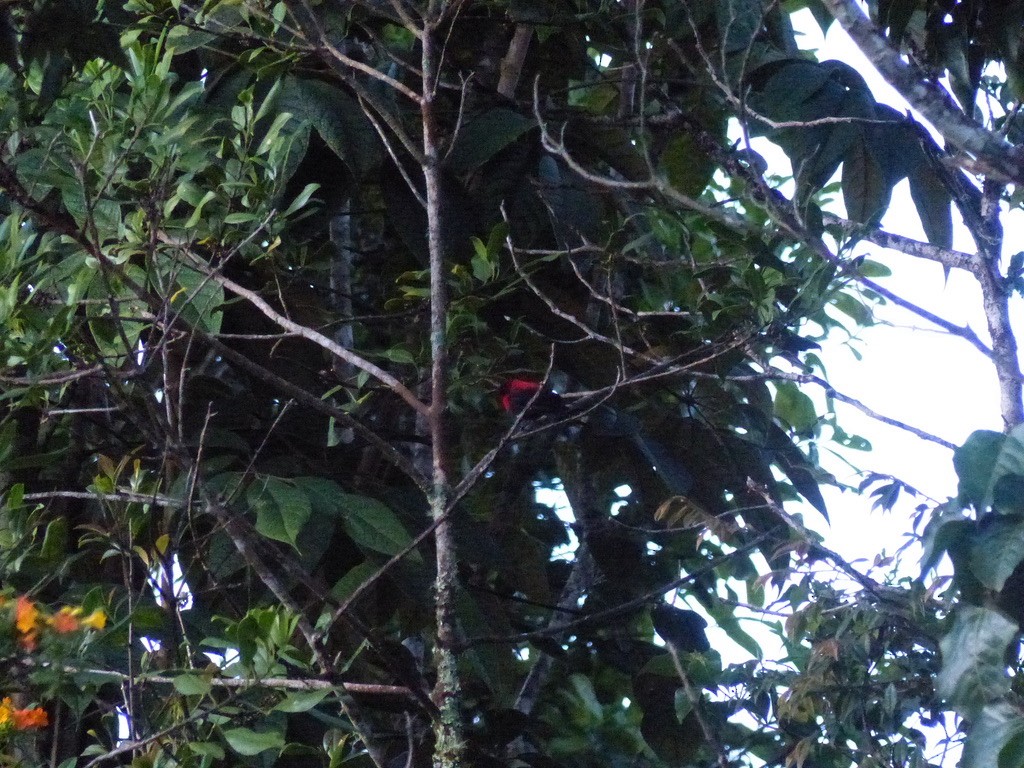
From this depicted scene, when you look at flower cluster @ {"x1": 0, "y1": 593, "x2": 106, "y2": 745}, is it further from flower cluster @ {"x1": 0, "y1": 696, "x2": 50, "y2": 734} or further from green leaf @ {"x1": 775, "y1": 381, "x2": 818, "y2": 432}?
green leaf @ {"x1": 775, "y1": 381, "x2": 818, "y2": 432}

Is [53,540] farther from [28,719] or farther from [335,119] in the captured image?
[335,119]

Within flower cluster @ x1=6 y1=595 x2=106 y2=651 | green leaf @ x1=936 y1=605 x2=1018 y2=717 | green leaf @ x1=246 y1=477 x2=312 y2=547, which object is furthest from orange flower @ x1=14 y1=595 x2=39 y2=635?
green leaf @ x1=936 y1=605 x2=1018 y2=717

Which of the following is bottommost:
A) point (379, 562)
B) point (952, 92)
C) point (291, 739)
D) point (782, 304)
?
point (291, 739)

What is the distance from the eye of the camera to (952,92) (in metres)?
2.00

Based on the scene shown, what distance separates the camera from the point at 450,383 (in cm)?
205

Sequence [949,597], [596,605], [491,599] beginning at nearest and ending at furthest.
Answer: [949,597] < [491,599] < [596,605]

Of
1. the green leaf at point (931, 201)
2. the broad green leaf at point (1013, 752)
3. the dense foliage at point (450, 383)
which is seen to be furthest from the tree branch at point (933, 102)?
the broad green leaf at point (1013, 752)

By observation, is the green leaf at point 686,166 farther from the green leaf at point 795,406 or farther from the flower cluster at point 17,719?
the flower cluster at point 17,719

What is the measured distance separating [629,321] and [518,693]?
103 cm

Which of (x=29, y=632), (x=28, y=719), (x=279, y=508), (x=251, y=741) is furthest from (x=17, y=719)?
(x=279, y=508)

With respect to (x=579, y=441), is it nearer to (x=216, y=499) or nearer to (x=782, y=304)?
(x=782, y=304)

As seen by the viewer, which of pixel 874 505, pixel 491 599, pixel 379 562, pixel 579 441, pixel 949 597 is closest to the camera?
pixel 949 597

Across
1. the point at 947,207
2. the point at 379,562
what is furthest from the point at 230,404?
the point at 947,207

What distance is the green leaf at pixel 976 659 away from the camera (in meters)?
1.29
